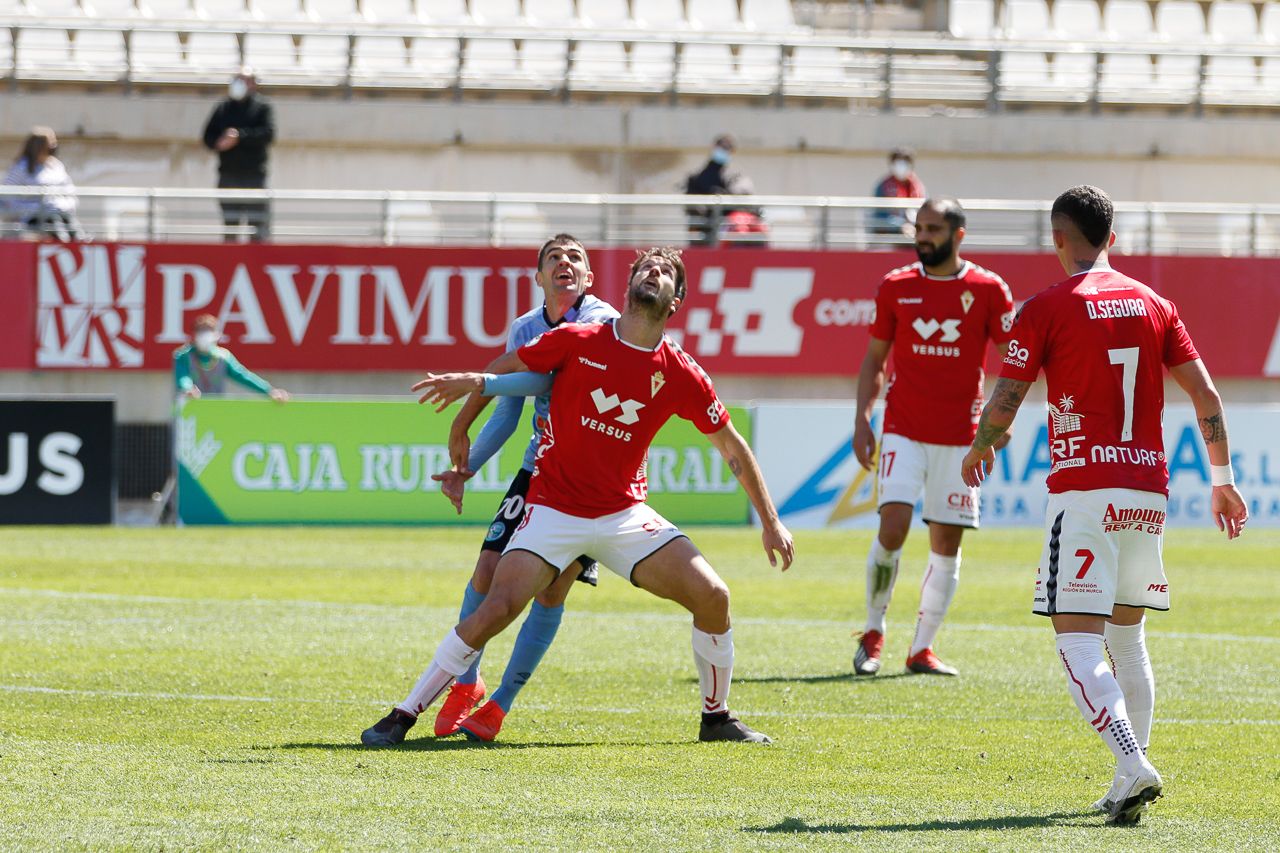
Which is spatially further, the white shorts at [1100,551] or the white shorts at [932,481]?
the white shorts at [932,481]

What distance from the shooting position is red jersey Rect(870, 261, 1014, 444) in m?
10.2

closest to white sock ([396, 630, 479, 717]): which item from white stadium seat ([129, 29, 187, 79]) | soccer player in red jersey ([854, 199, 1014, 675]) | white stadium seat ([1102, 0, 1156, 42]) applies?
soccer player in red jersey ([854, 199, 1014, 675])

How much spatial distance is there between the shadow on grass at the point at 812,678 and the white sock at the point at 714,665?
196 cm

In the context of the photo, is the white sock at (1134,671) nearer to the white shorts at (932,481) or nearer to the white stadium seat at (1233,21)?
the white shorts at (932,481)

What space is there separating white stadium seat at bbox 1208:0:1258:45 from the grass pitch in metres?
21.3

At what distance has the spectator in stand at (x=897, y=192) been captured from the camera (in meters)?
23.9

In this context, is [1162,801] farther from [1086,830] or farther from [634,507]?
[634,507]

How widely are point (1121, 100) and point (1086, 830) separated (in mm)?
25676

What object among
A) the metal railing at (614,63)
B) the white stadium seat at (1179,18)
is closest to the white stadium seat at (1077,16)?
the white stadium seat at (1179,18)

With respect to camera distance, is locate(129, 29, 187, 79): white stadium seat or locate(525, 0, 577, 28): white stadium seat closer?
locate(129, 29, 187, 79): white stadium seat

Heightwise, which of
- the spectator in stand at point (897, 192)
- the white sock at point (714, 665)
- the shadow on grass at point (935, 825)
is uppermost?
the spectator in stand at point (897, 192)

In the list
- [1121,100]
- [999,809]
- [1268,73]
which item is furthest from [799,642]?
[1268,73]

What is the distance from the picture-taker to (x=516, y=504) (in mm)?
7719

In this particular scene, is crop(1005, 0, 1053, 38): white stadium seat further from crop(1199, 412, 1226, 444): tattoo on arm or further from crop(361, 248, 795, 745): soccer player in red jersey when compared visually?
crop(1199, 412, 1226, 444): tattoo on arm
